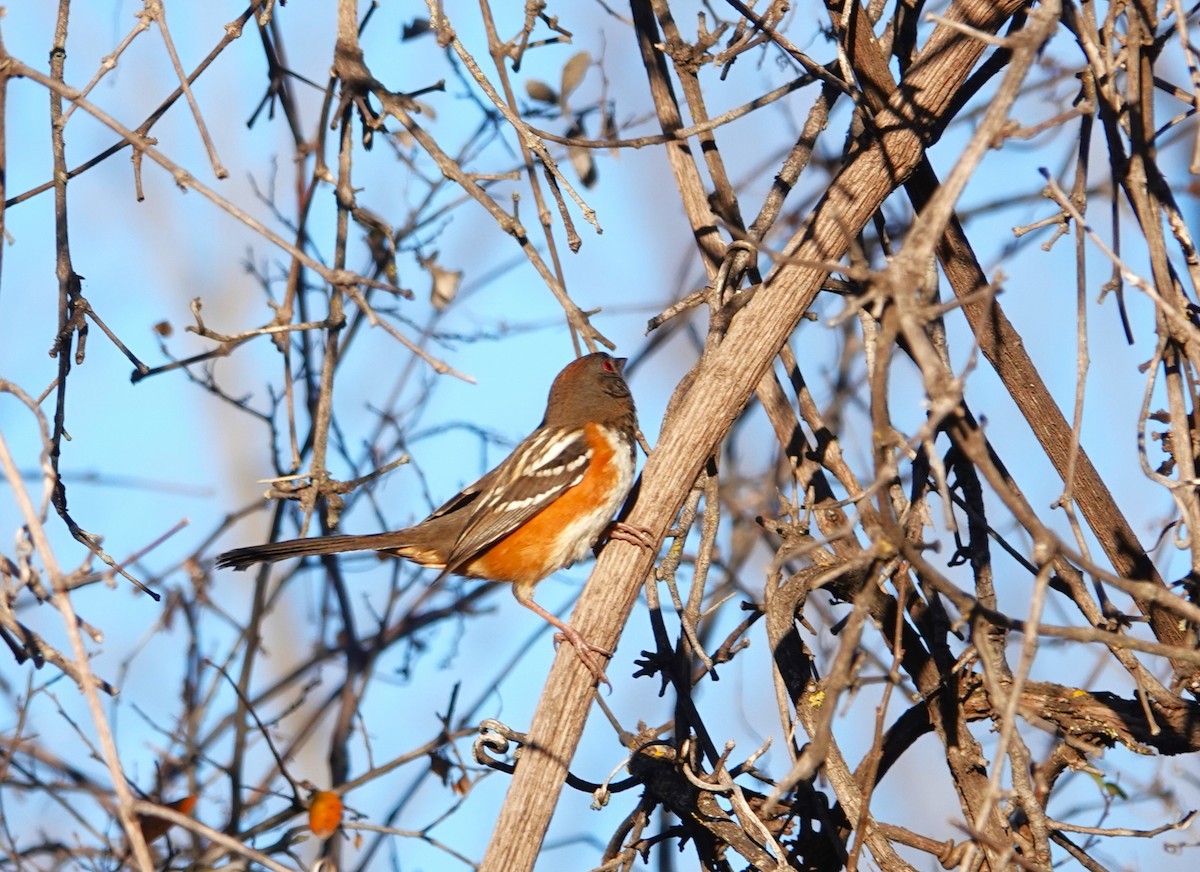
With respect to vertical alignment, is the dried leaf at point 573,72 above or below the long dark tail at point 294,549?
above

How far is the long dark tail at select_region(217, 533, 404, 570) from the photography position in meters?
3.99

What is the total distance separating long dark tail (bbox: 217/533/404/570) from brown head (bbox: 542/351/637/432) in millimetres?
879

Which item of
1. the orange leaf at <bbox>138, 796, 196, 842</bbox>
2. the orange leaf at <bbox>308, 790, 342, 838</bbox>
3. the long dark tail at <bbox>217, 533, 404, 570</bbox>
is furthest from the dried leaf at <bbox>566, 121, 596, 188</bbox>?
the orange leaf at <bbox>138, 796, 196, 842</bbox>

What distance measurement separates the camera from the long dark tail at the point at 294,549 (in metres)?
3.99

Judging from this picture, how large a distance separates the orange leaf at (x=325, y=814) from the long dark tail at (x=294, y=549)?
0.81 m

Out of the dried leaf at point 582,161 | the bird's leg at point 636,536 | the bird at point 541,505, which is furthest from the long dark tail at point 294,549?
the bird's leg at point 636,536

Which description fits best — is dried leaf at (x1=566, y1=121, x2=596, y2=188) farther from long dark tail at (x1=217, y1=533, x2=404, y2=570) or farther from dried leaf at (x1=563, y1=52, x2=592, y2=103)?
long dark tail at (x1=217, y1=533, x2=404, y2=570)

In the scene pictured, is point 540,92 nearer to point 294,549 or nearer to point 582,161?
point 582,161

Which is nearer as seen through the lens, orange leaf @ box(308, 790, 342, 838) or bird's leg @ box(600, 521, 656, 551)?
bird's leg @ box(600, 521, 656, 551)

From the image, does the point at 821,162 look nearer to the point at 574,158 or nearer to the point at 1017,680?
the point at 574,158

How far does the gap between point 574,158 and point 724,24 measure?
1295 millimetres

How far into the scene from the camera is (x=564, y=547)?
4.36 metres

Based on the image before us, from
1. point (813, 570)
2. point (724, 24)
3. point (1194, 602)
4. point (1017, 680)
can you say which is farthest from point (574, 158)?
point (1017, 680)

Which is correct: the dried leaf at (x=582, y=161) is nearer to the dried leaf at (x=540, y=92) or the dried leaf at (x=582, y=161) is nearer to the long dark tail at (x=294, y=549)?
the dried leaf at (x=540, y=92)
